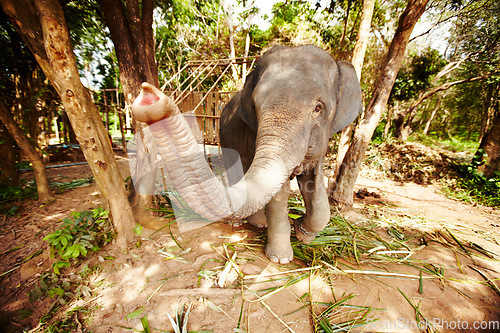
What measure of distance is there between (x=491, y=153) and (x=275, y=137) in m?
6.78

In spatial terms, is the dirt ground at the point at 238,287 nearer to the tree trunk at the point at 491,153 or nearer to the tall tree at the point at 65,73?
the tall tree at the point at 65,73

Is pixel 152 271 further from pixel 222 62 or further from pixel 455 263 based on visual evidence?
pixel 222 62

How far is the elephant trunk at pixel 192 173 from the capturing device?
0.91 meters

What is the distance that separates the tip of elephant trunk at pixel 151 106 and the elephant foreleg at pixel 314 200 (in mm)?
2266

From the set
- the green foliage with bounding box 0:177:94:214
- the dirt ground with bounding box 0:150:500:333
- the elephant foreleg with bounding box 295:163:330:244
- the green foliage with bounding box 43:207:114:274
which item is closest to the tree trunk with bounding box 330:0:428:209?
the dirt ground with bounding box 0:150:500:333

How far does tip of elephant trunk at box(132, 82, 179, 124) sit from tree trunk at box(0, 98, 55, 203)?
4.67 metres

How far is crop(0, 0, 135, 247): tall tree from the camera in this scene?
6.84 feet

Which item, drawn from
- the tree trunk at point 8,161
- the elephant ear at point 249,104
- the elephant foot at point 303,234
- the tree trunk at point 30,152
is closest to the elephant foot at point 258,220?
the elephant foot at point 303,234

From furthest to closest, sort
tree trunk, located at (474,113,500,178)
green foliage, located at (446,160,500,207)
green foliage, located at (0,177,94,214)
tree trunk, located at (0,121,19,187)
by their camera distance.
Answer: tree trunk, located at (474,113,500,178) → green foliage, located at (446,160,500,207) → tree trunk, located at (0,121,19,187) → green foliage, located at (0,177,94,214)

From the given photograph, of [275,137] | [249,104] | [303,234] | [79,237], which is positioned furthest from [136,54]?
[303,234]

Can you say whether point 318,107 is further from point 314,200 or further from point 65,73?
point 65,73

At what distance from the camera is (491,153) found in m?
5.50

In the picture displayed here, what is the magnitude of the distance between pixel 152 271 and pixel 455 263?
11.8 feet

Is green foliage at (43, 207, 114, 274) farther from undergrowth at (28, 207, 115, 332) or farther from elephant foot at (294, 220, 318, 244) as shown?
elephant foot at (294, 220, 318, 244)
